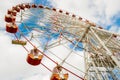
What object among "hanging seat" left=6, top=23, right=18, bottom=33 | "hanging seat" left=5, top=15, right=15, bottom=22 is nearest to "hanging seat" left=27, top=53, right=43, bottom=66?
"hanging seat" left=6, top=23, right=18, bottom=33

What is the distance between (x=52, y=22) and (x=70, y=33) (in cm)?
229

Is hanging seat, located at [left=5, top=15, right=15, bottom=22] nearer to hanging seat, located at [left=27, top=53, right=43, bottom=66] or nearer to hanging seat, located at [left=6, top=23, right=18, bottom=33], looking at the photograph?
hanging seat, located at [left=6, top=23, right=18, bottom=33]

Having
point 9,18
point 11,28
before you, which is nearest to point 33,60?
point 11,28

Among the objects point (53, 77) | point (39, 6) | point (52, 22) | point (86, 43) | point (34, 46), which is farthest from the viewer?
point (39, 6)

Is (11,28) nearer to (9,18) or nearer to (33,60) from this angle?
(9,18)

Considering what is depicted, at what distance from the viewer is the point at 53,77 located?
1054 centimetres

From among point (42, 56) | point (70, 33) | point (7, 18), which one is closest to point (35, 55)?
point (42, 56)

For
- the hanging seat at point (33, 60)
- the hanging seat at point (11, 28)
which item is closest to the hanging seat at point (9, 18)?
the hanging seat at point (11, 28)

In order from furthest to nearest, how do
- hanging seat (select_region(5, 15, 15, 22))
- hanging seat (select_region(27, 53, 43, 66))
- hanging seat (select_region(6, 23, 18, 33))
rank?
hanging seat (select_region(5, 15, 15, 22)), hanging seat (select_region(6, 23, 18, 33)), hanging seat (select_region(27, 53, 43, 66))

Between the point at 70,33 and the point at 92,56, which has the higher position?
the point at 70,33

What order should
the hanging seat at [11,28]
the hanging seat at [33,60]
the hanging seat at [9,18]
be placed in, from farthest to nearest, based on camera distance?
the hanging seat at [9,18]
the hanging seat at [11,28]
the hanging seat at [33,60]

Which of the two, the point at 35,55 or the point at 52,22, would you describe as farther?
the point at 52,22

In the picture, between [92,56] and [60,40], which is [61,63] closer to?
[60,40]

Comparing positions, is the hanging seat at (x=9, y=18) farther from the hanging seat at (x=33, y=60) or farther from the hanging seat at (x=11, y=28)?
the hanging seat at (x=33, y=60)
